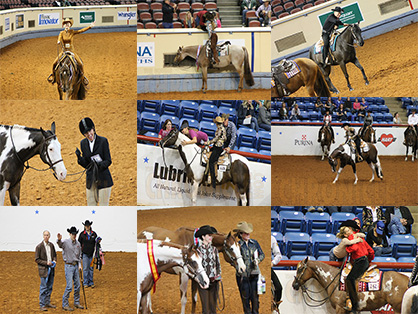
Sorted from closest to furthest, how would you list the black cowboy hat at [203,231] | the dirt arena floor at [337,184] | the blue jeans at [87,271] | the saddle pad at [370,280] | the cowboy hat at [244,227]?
the saddle pad at [370,280] → the black cowboy hat at [203,231] → the cowboy hat at [244,227] → the blue jeans at [87,271] → the dirt arena floor at [337,184]

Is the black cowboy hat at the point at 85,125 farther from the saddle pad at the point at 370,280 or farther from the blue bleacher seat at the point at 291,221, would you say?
the saddle pad at the point at 370,280

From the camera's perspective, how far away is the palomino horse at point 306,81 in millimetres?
7868

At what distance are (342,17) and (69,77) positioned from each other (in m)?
3.60

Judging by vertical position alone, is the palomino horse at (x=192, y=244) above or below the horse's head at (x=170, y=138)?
below

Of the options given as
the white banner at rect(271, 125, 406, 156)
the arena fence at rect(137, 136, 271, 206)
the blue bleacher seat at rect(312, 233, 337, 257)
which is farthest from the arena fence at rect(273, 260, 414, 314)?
the white banner at rect(271, 125, 406, 156)

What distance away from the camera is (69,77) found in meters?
7.68

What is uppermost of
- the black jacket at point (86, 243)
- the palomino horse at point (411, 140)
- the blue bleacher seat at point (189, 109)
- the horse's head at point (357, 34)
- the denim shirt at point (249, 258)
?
the horse's head at point (357, 34)

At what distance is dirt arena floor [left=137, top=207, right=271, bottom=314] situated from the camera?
7.65 m

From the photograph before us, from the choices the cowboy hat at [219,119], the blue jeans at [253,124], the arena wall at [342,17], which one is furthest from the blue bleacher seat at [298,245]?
the arena wall at [342,17]

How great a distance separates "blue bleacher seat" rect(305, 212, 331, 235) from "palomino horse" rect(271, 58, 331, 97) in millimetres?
1595

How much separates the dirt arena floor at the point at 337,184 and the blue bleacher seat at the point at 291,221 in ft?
0.42

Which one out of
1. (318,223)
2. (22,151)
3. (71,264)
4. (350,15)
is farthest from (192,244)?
(350,15)

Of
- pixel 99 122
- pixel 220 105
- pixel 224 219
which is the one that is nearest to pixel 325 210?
pixel 224 219

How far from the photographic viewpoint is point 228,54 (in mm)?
7824
